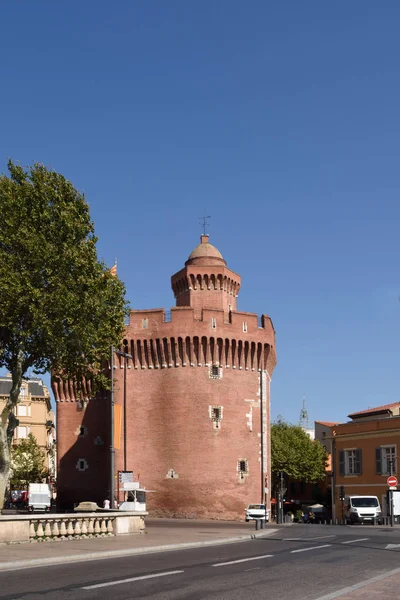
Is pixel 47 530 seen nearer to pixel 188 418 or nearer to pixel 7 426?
pixel 7 426

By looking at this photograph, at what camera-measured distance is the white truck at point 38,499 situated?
216 ft

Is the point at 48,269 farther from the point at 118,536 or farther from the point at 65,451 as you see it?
the point at 65,451

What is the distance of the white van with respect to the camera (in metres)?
49.4

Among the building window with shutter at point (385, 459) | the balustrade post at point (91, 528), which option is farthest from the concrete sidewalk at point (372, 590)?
the building window with shutter at point (385, 459)

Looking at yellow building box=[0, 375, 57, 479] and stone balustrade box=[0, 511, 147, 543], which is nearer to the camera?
stone balustrade box=[0, 511, 147, 543]

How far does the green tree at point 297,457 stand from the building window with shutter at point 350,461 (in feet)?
95.7

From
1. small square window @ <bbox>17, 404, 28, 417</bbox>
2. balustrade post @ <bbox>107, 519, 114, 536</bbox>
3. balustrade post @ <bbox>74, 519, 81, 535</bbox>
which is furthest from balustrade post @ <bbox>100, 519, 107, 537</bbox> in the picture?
small square window @ <bbox>17, 404, 28, 417</bbox>

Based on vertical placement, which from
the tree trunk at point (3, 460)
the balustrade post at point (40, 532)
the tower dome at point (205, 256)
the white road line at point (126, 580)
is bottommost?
the balustrade post at point (40, 532)

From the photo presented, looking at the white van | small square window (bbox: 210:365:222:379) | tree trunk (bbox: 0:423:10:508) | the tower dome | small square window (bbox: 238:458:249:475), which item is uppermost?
the tower dome

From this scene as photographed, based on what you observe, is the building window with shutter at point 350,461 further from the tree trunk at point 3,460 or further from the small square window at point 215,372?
the tree trunk at point 3,460

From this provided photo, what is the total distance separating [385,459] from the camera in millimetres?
64062

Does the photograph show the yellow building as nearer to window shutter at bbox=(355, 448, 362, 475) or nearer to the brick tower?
the brick tower

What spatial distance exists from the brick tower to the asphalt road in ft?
119

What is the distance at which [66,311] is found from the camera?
36.8 meters
